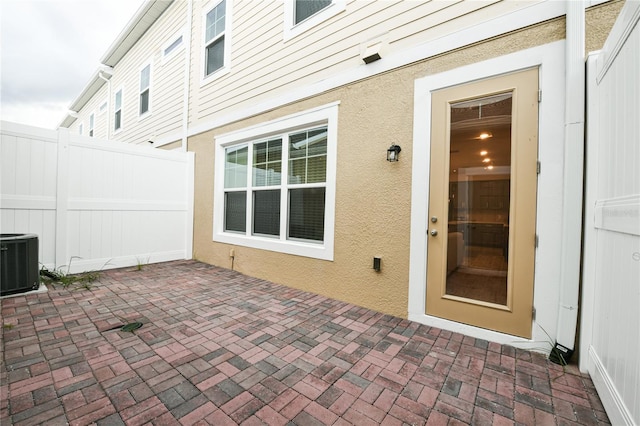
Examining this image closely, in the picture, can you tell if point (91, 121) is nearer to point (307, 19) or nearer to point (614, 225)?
point (307, 19)

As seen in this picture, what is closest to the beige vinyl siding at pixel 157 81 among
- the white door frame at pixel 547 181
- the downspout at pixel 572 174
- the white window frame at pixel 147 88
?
the white window frame at pixel 147 88

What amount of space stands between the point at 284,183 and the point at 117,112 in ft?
28.3

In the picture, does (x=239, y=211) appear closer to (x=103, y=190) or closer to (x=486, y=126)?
(x=103, y=190)

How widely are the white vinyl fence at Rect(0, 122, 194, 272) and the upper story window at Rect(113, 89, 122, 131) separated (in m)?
5.36

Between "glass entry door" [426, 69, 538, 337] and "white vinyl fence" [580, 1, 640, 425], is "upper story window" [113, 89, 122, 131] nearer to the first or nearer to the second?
"glass entry door" [426, 69, 538, 337]

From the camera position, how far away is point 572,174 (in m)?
1.98

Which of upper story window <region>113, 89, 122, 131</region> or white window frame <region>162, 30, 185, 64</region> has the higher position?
white window frame <region>162, 30, 185, 64</region>

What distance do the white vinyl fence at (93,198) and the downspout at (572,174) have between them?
596cm

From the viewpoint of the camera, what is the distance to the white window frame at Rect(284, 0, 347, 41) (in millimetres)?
3309

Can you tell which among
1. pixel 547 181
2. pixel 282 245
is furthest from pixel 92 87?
pixel 547 181

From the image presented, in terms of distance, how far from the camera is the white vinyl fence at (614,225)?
1307 millimetres

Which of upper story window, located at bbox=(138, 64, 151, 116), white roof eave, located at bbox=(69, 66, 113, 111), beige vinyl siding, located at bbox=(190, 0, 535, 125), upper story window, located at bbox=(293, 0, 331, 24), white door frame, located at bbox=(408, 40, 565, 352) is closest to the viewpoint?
white door frame, located at bbox=(408, 40, 565, 352)

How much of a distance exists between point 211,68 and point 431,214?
5.32 metres

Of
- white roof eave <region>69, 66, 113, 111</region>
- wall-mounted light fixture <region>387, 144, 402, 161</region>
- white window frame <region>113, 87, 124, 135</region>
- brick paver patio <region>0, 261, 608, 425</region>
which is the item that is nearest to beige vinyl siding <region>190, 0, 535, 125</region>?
wall-mounted light fixture <region>387, 144, 402, 161</region>
